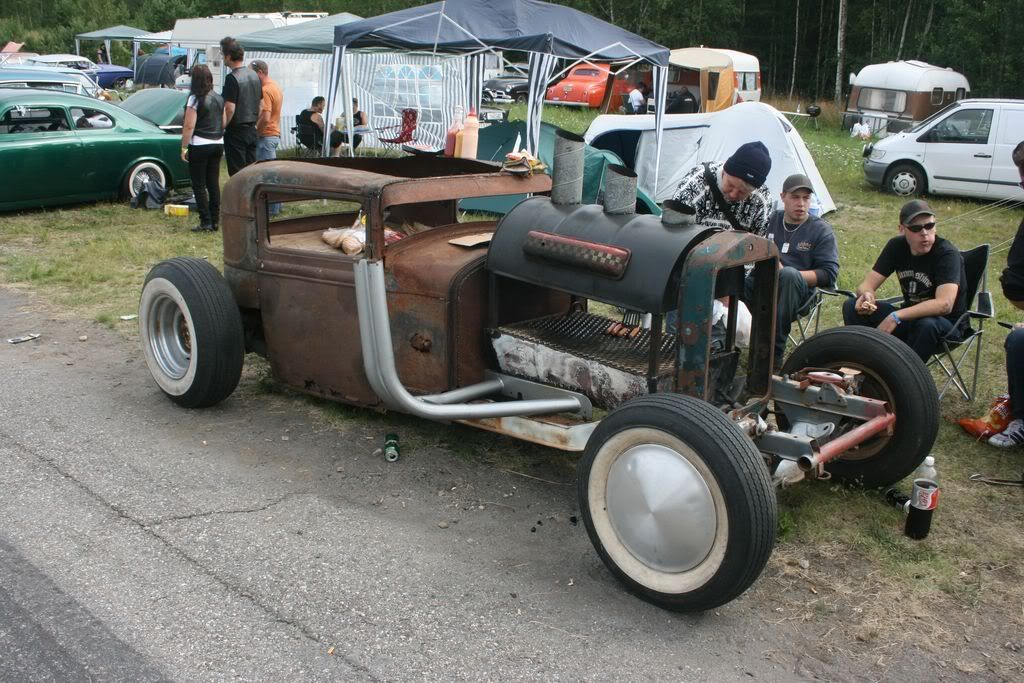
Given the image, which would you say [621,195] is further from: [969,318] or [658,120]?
[658,120]

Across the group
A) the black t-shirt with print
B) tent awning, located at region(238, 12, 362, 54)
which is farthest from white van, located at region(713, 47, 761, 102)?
the black t-shirt with print

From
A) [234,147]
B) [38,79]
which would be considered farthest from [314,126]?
[38,79]

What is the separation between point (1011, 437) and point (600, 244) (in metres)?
2.66

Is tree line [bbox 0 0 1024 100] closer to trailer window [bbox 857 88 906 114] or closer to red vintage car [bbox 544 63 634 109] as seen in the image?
trailer window [bbox 857 88 906 114]

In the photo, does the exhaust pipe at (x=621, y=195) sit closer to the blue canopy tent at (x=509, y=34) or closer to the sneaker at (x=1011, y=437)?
the sneaker at (x=1011, y=437)

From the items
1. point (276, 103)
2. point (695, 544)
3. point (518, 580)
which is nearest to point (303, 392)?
point (518, 580)

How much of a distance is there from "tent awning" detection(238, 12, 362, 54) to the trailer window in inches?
576

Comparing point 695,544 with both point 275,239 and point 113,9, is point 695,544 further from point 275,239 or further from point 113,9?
point 113,9

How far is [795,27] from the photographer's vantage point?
123 feet

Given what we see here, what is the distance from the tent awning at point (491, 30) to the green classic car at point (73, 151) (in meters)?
2.68

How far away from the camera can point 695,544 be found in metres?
3.05

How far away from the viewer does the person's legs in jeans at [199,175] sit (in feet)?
30.8

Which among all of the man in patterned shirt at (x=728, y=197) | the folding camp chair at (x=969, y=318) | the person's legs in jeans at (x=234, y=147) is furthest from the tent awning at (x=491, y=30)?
the folding camp chair at (x=969, y=318)

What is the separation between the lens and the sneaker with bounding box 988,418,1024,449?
4.74 m
